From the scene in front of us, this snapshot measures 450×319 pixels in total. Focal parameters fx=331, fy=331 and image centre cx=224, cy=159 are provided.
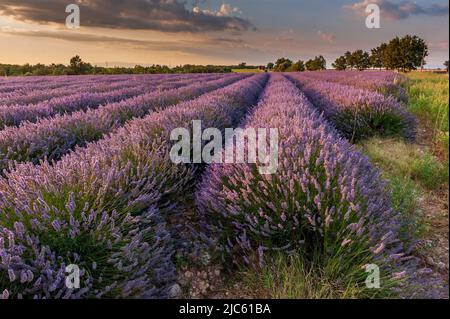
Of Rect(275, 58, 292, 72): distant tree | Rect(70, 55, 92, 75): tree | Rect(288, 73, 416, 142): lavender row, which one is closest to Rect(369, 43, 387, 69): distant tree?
Rect(275, 58, 292, 72): distant tree

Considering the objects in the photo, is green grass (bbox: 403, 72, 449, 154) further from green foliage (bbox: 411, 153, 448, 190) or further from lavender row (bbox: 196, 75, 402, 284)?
lavender row (bbox: 196, 75, 402, 284)

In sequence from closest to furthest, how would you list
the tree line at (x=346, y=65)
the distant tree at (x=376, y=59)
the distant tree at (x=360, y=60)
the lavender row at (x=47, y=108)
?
the lavender row at (x=47, y=108) < the tree line at (x=346, y=65) < the distant tree at (x=376, y=59) < the distant tree at (x=360, y=60)

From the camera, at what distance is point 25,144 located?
11.9 ft

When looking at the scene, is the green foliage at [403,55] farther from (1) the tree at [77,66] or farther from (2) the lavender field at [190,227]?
(2) the lavender field at [190,227]

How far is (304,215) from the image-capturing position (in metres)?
2.02

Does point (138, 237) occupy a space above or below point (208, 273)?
above

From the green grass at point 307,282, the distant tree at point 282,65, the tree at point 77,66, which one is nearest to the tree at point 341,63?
the distant tree at point 282,65

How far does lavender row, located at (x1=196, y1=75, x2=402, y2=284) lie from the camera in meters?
1.95

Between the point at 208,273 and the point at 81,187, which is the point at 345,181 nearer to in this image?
the point at 208,273

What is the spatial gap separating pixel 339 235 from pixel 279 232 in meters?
0.38

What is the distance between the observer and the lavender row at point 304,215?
1.95 meters

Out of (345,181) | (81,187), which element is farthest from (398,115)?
(81,187)

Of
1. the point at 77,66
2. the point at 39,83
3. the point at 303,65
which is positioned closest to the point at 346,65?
the point at 303,65
